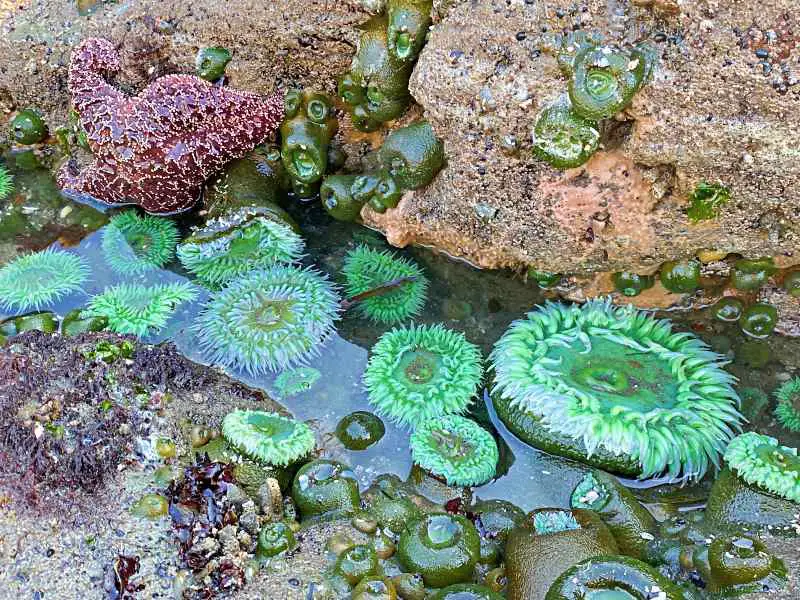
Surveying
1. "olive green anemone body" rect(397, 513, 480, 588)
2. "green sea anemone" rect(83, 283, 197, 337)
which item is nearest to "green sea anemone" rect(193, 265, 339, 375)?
"green sea anemone" rect(83, 283, 197, 337)

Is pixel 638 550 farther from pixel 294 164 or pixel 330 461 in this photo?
pixel 294 164

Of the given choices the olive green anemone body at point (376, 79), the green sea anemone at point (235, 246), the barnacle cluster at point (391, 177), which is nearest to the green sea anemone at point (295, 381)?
the green sea anemone at point (235, 246)

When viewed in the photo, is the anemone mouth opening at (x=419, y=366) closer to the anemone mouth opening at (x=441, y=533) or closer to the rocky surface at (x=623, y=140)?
the rocky surface at (x=623, y=140)

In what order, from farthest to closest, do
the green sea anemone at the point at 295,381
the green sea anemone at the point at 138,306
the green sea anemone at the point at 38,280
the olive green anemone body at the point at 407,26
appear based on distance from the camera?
1. the green sea anemone at the point at 38,280
2. the green sea anemone at the point at 138,306
3. the green sea anemone at the point at 295,381
4. the olive green anemone body at the point at 407,26

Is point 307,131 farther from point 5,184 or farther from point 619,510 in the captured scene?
point 619,510

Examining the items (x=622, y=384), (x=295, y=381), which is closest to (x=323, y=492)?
(x=295, y=381)

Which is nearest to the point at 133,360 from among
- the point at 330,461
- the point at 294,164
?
the point at 330,461

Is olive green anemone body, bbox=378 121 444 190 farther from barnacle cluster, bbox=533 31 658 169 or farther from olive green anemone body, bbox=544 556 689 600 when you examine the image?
olive green anemone body, bbox=544 556 689 600
